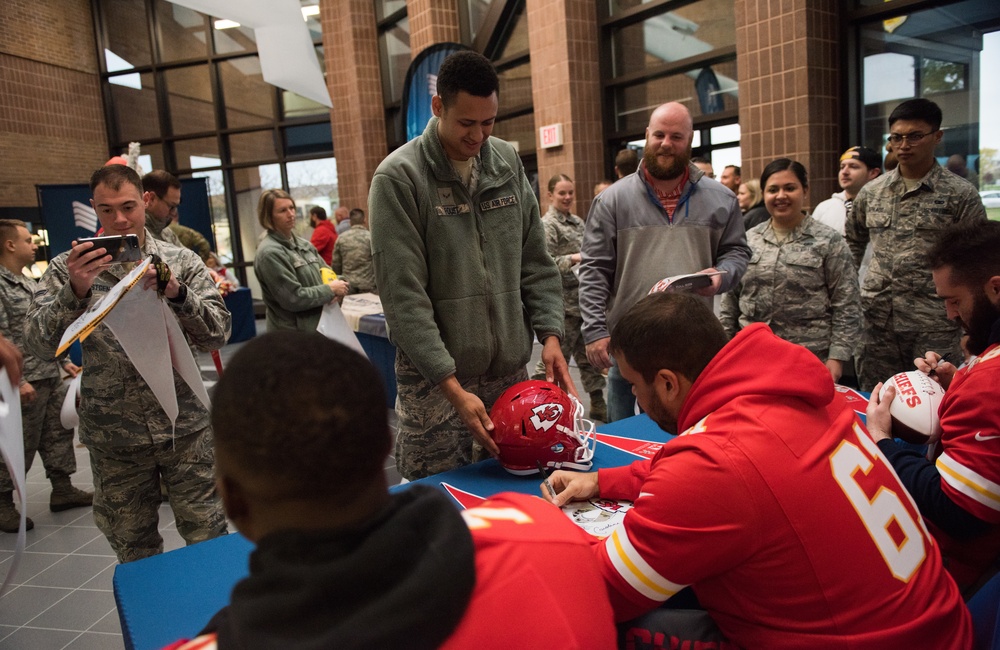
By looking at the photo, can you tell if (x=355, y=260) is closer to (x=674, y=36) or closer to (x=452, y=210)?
(x=674, y=36)

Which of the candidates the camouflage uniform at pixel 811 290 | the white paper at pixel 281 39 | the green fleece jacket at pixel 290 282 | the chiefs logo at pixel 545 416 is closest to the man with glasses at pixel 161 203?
the green fleece jacket at pixel 290 282

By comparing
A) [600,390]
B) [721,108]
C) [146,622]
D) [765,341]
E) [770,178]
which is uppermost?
[721,108]

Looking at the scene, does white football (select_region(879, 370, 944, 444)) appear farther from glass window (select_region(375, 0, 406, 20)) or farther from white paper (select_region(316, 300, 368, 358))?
glass window (select_region(375, 0, 406, 20))

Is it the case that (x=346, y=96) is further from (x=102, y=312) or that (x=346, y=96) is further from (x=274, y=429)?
(x=274, y=429)

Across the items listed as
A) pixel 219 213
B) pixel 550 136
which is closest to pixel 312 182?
pixel 219 213

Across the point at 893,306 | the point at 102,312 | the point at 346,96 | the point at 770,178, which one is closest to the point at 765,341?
the point at 102,312

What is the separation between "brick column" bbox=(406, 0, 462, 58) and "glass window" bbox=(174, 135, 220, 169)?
5480mm

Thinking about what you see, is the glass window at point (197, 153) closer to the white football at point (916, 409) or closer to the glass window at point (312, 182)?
the glass window at point (312, 182)

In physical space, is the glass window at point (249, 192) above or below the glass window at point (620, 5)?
below

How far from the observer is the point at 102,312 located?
203 centimetres

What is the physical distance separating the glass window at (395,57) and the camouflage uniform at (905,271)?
9100 mm

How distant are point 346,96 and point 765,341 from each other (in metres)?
11.4

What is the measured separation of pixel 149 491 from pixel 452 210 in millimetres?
1512

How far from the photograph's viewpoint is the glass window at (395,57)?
37.2ft
